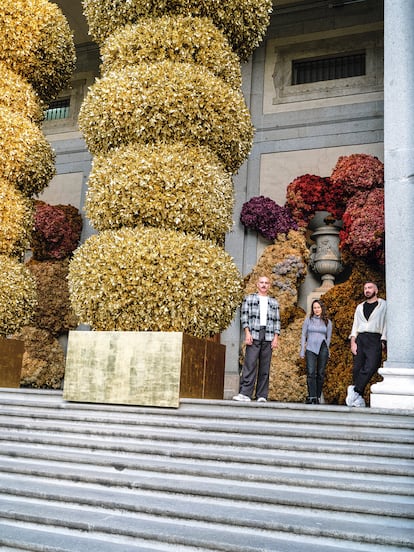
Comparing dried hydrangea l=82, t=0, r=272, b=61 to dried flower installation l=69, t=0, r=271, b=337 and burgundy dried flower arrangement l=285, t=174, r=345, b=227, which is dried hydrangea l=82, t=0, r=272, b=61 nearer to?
dried flower installation l=69, t=0, r=271, b=337

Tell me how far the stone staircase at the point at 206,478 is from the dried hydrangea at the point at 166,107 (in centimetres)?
322

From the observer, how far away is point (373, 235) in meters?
10.8

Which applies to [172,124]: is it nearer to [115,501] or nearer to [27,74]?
[27,74]

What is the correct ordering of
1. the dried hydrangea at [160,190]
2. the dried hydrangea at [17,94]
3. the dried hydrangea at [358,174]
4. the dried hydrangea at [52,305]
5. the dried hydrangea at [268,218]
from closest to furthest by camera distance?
the dried hydrangea at [160,190]
the dried hydrangea at [17,94]
the dried hydrangea at [358,174]
the dried hydrangea at [268,218]
the dried hydrangea at [52,305]

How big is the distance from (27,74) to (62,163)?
5.96 m

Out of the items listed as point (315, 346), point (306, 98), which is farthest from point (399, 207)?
point (306, 98)

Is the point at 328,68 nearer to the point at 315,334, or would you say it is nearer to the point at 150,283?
the point at 315,334

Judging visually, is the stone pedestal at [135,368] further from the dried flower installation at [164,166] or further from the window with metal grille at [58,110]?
the window with metal grille at [58,110]

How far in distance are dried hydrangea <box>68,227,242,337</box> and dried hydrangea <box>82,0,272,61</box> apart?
2923mm

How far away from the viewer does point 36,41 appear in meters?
9.33

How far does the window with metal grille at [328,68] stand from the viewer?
1325 cm

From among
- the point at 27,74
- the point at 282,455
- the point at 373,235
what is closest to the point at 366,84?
the point at 373,235

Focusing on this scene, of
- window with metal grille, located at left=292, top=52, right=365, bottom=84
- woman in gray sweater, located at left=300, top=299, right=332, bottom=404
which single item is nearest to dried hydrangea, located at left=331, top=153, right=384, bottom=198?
window with metal grille, located at left=292, top=52, right=365, bottom=84

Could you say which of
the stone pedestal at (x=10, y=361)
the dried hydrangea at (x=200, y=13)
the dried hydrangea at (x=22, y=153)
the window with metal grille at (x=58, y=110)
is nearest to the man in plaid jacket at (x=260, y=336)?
the stone pedestal at (x=10, y=361)
